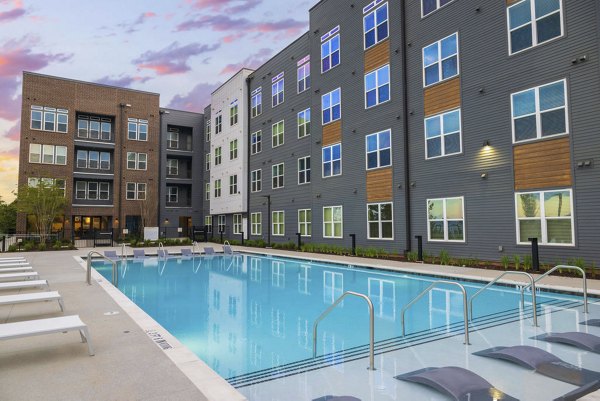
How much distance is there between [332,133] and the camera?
71.5ft

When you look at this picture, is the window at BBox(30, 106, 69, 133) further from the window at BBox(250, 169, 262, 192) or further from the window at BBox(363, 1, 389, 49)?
the window at BBox(363, 1, 389, 49)

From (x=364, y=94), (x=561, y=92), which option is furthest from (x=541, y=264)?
(x=364, y=94)

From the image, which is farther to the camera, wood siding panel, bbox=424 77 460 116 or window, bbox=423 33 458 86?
window, bbox=423 33 458 86

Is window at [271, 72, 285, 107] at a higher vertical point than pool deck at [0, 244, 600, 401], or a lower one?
higher

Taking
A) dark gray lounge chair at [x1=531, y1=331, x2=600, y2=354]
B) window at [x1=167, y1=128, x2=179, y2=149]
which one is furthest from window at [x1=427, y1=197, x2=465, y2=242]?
window at [x1=167, y1=128, x2=179, y2=149]

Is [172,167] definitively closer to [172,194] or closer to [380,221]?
[172,194]

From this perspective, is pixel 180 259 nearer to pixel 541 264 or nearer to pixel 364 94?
pixel 364 94

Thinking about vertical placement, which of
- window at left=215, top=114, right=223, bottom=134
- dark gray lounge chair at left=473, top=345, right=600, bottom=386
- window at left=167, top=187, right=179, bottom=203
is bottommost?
dark gray lounge chair at left=473, top=345, right=600, bottom=386

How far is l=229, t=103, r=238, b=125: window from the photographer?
1272 inches

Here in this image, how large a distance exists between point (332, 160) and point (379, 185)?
13.5ft

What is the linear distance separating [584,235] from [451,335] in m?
7.90

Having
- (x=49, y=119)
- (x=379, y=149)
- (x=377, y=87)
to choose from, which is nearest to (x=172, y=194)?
(x=49, y=119)

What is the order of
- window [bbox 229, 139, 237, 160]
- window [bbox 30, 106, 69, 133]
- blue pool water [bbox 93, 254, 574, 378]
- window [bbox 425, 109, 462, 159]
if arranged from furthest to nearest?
window [bbox 229, 139, 237, 160]
window [bbox 30, 106, 69, 133]
window [bbox 425, 109, 462, 159]
blue pool water [bbox 93, 254, 574, 378]

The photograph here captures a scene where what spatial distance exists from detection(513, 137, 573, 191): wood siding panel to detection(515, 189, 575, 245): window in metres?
0.30
